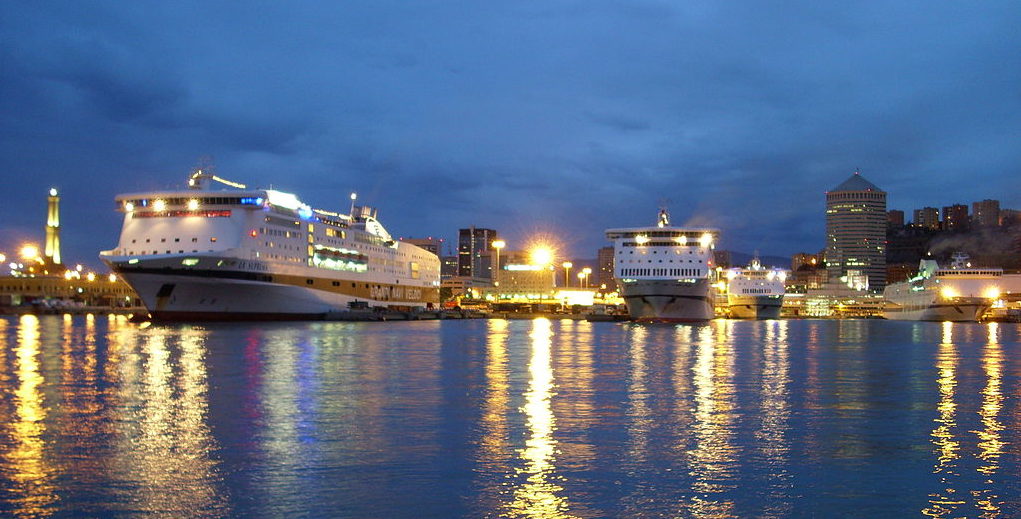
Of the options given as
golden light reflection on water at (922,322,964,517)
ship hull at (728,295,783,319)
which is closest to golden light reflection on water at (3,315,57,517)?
golden light reflection on water at (922,322,964,517)

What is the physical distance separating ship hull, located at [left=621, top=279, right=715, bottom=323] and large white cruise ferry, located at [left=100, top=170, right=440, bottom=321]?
3324cm

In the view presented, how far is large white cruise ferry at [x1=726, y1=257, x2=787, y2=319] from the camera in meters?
167

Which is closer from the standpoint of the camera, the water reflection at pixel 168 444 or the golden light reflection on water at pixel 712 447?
the water reflection at pixel 168 444

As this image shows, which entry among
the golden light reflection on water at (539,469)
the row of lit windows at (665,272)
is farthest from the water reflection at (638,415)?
the row of lit windows at (665,272)

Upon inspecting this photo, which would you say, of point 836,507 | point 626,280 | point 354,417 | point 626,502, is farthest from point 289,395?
point 626,280

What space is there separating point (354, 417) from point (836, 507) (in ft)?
41.5

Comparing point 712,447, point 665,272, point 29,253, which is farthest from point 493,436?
point 29,253

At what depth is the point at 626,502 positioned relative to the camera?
48.5ft

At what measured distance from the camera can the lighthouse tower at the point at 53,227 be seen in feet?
636

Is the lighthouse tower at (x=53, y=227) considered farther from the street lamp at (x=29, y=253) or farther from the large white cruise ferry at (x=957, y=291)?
the large white cruise ferry at (x=957, y=291)

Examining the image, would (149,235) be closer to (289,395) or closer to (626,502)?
(289,395)

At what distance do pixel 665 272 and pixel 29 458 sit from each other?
84350 mm

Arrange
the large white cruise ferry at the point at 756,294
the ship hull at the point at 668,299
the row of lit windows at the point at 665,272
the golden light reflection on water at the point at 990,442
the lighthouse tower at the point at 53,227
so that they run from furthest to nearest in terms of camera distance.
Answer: the lighthouse tower at the point at 53,227 < the large white cruise ferry at the point at 756,294 < the row of lit windows at the point at 665,272 < the ship hull at the point at 668,299 < the golden light reflection on water at the point at 990,442

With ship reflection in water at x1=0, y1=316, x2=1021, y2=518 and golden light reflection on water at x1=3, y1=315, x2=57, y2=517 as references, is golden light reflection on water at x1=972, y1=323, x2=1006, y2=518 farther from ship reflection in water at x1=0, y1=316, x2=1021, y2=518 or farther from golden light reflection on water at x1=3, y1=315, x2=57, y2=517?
golden light reflection on water at x1=3, y1=315, x2=57, y2=517
